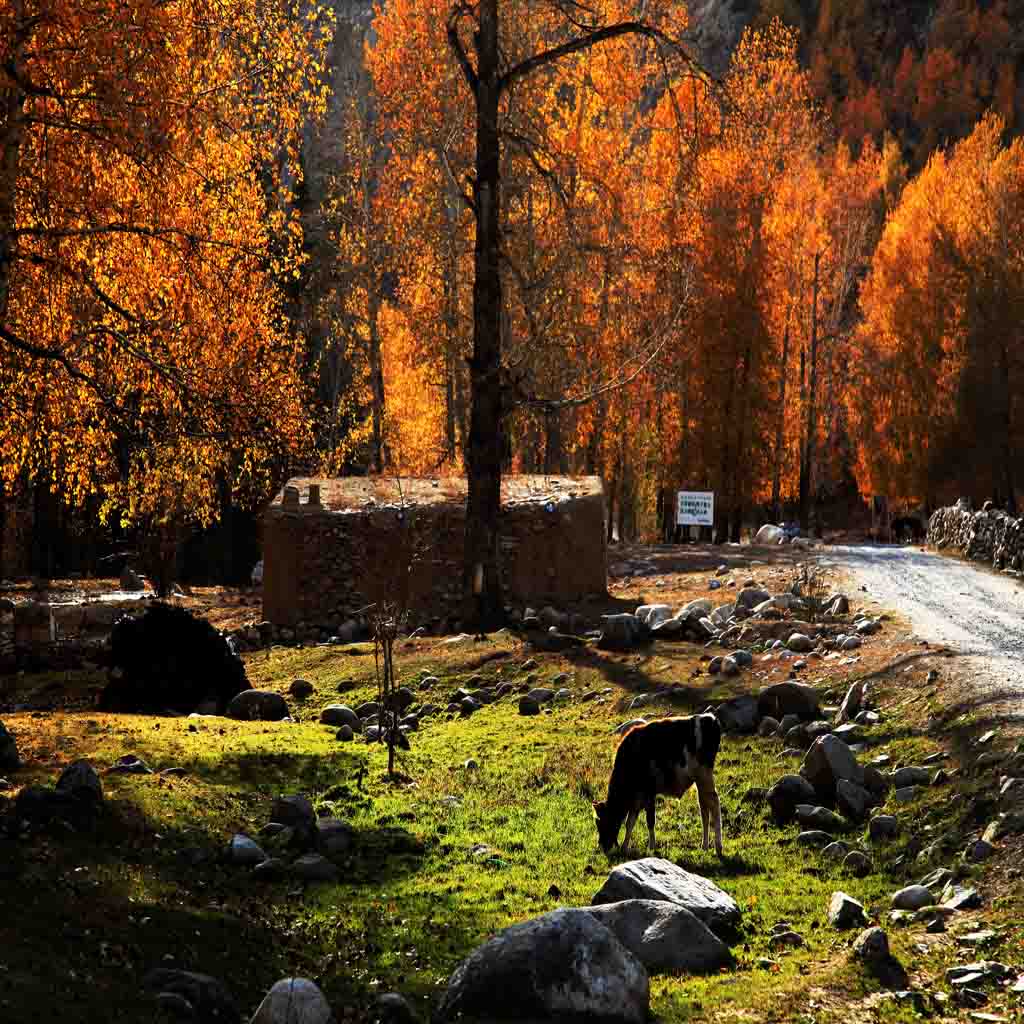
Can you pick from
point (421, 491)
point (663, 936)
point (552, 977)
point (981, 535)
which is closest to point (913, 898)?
point (663, 936)

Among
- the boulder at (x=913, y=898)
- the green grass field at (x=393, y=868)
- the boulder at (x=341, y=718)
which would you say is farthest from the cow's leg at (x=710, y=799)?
the boulder at (x=341, y=718)

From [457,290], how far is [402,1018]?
3219 centimetres

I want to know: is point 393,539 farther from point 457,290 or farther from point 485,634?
point 457,290

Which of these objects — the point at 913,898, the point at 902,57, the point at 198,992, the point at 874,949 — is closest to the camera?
the point at 198,992

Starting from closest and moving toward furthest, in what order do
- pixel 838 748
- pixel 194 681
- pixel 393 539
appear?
1. pixel 838 748
2. pixel 194 681
3. pixel 393 539

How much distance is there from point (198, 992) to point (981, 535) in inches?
1058

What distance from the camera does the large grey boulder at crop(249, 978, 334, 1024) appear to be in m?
6.42

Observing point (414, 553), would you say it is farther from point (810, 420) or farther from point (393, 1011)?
point (810, 420)

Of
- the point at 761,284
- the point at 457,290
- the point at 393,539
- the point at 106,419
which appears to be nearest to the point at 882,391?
the point at 761,284

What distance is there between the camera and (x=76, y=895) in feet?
25.7

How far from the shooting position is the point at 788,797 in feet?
36.1

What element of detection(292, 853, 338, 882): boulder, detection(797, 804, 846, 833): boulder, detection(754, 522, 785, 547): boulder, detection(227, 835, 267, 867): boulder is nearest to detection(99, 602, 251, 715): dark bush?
detection(227, 835, 267, 867): boulder

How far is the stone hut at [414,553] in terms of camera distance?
946 inches

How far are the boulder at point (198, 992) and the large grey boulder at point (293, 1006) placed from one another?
247 mm
